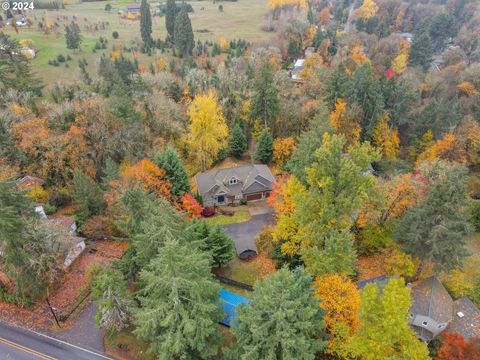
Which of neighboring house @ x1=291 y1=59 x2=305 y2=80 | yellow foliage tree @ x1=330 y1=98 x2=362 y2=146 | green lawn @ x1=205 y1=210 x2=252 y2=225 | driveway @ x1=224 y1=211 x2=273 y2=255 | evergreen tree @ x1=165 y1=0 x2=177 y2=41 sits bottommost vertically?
green lawn @ x1=205 y1=210 x2=252 y2=225

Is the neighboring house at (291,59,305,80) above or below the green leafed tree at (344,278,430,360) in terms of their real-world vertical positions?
above

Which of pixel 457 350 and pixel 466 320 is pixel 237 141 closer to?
pixel 466 320

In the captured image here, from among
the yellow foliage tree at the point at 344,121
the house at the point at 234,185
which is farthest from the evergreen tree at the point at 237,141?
the yellow foliage tree at the point at 344,121

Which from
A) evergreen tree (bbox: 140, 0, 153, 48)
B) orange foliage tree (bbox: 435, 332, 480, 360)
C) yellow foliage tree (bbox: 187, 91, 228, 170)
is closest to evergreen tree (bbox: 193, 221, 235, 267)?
orange foliage tree (bbox: 435, 332, 480, 360)

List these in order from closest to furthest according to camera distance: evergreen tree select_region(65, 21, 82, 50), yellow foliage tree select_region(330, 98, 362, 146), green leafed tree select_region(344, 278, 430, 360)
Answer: green leafed tree select_region(344, 278, 430, 360)
yellow foliage tree select_region(330, 98, 362, 146)
evergreen tree select_region(65, 21, 82, 50)

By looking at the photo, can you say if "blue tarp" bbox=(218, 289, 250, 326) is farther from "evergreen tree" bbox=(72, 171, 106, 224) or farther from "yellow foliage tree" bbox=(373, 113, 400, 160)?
"yellow foliage tree" bbox=(373, 113, 400, 160)

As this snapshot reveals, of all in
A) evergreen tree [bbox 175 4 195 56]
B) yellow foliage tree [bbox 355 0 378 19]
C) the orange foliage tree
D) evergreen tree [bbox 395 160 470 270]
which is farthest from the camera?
yellow foliage tree [bbox 355 0 378 19]

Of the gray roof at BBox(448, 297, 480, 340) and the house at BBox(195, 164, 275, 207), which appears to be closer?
the gray roof at BBox(448, 297, 480, 340)
